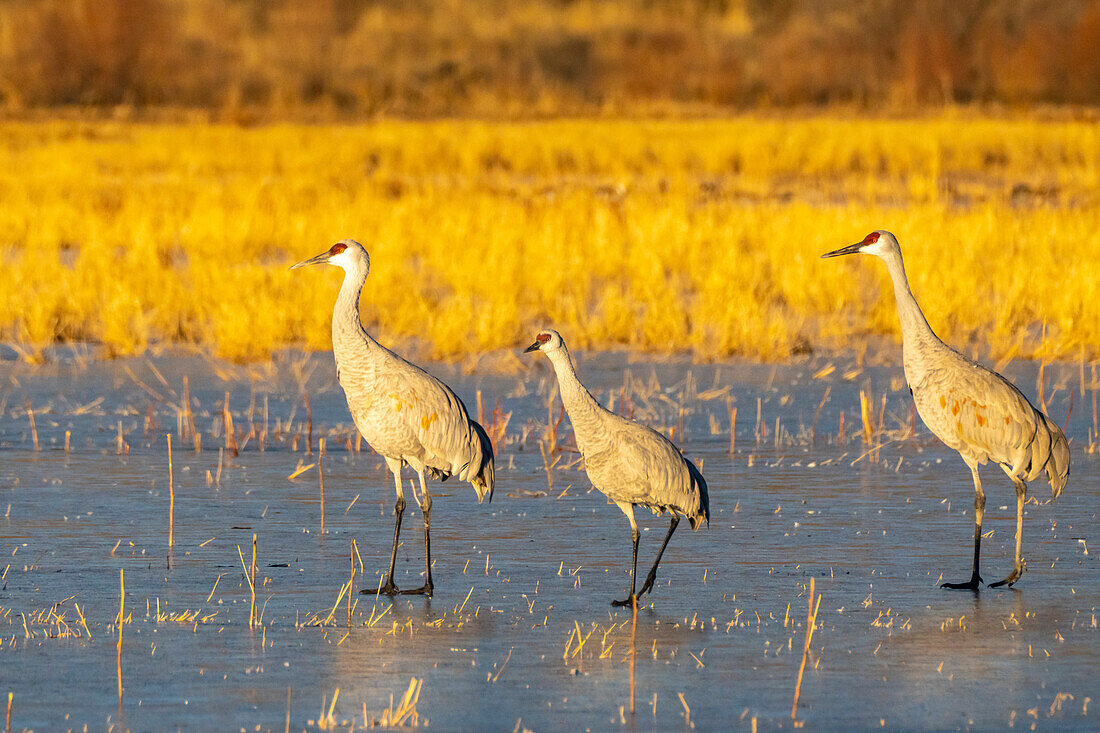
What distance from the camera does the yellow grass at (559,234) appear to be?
52.1 feet

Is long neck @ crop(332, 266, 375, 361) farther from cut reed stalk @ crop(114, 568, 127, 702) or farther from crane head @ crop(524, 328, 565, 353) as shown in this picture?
cut reed stalk @ crop(114, 568, 127, 702)

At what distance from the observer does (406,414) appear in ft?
25.6

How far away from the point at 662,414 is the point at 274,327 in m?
4.37

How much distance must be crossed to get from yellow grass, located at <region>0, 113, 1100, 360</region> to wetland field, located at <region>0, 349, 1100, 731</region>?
10.6ft

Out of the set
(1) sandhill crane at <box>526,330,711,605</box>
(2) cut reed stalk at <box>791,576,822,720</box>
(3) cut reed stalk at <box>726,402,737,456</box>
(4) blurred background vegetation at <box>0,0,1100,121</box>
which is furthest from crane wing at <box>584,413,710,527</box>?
(4) blurred background vegetation at <box>0,0,1100,121</box>

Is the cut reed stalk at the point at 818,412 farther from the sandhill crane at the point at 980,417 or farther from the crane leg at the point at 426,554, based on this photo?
the crane leg at the point at 426,554

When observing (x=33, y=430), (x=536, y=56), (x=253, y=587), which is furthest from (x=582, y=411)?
(x=536, y=56)

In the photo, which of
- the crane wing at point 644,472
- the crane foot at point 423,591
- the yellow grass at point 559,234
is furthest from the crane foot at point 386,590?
the yellow grass at point 559,234

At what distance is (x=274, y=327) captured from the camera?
15414 mm

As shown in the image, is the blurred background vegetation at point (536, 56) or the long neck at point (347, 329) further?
the blurred background vegetation at point (536, 56)

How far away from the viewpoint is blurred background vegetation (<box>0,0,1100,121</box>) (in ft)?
186

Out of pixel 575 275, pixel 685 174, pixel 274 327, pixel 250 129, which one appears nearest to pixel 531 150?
pixel 685 174

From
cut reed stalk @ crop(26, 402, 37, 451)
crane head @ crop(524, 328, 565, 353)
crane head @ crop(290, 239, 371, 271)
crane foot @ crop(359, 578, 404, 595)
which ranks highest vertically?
crane head @ crop(290, 239, 371, 271)

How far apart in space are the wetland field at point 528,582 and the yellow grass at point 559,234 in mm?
3220
